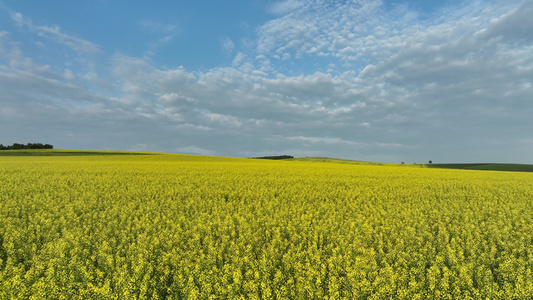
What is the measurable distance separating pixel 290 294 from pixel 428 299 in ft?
8.54

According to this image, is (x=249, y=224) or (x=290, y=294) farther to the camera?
(x=249, y=224)

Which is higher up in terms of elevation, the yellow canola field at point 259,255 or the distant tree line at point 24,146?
the distant tree line at point 24,146

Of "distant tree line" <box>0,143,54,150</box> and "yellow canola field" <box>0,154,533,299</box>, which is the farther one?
"distant tree line" <box>0,143,54,150</box>

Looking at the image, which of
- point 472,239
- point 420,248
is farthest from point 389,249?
point 472,239

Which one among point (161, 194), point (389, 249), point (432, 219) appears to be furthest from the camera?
point (161, 194)

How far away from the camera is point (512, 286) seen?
19.1ft

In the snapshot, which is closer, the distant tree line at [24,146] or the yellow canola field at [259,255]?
the yellow canola field at [259,255]

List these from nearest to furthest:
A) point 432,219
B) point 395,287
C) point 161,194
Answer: point 395,287, point 432,219, point 161,194

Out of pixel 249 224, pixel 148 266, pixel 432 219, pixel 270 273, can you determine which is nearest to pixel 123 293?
pixel 148 266

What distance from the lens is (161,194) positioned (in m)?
14.6

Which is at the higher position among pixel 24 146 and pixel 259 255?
pixel 24 146

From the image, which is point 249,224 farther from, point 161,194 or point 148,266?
point 161,194

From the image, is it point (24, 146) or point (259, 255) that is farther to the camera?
point (24, 146)

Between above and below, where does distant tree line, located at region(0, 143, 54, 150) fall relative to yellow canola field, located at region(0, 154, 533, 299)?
above
